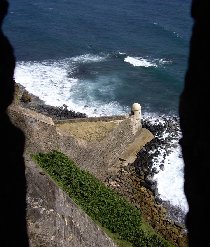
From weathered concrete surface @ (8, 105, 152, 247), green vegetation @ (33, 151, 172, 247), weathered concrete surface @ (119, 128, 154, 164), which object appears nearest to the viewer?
weathered concrete surface @ (8, 105, 152, 247)

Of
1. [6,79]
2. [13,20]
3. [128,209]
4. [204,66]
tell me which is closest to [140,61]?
[13,20]

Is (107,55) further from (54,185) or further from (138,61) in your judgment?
(54,185)

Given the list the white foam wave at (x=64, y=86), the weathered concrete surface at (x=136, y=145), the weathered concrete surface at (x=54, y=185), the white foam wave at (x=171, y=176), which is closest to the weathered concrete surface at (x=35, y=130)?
the weathered concrete surface at (x=54, y=185)

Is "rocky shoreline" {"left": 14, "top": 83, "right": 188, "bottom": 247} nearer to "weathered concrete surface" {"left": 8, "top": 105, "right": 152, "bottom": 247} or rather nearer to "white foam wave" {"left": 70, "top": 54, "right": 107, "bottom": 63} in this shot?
"weathered concrete surface" {"left": 8, "top": 105, "right": 152, "bottom": 247}

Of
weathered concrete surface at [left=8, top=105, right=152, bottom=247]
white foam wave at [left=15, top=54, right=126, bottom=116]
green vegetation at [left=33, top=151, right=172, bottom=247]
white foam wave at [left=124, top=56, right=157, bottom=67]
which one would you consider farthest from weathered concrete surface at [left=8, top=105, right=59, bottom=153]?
white foam wave at [left=124, top=56, right=157, bottom=67]

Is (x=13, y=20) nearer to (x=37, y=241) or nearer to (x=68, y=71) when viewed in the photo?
(x=68, y=71)

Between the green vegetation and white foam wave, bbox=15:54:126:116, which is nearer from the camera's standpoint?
the green vegetation

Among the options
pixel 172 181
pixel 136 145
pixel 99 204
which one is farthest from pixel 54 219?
pixel 136 145
